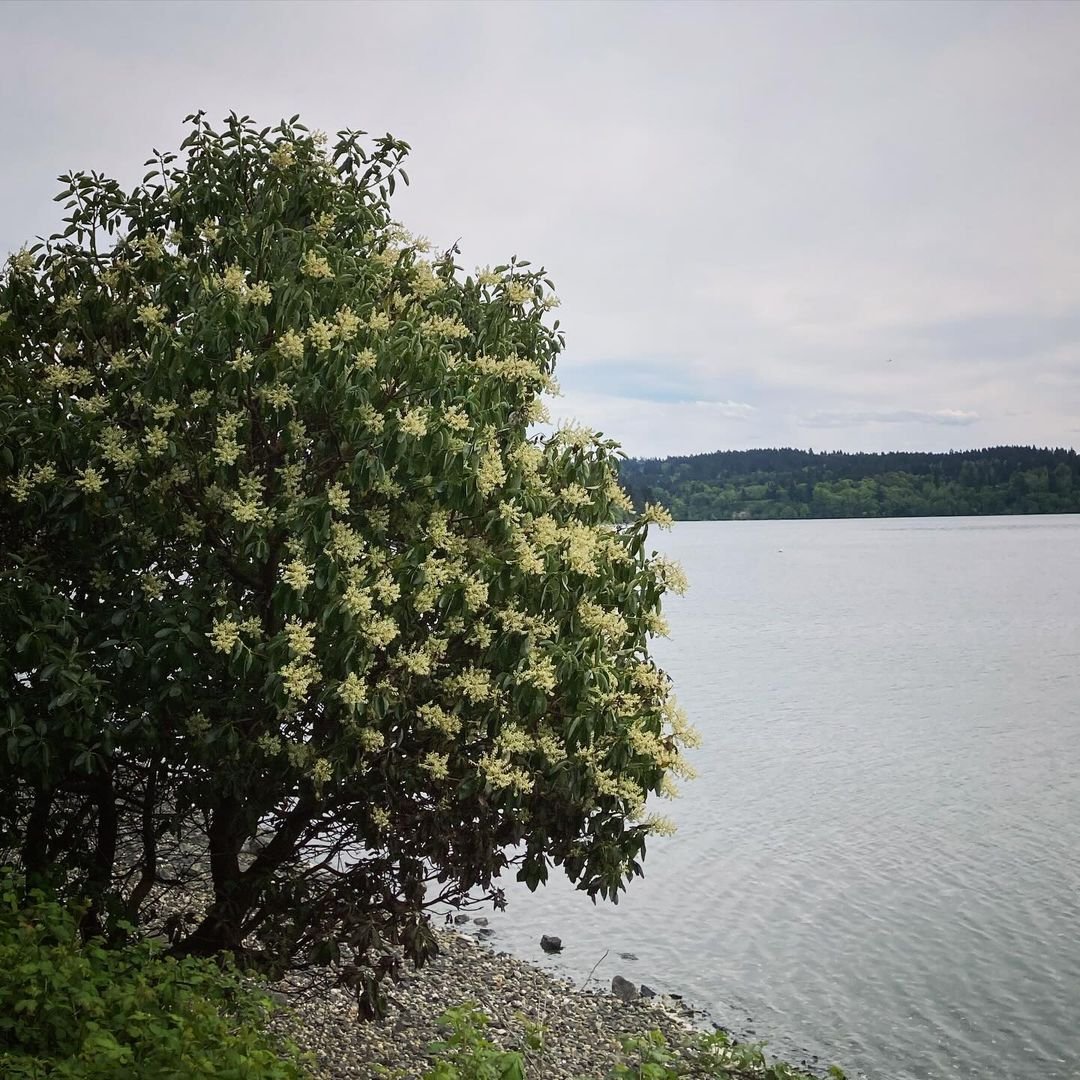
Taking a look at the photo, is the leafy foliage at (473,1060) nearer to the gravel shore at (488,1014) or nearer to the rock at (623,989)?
the gravel shore at (488,1014)

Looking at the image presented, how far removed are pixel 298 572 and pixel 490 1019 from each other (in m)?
6.81

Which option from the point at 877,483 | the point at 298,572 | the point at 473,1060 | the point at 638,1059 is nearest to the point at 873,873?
the point at 638,1059

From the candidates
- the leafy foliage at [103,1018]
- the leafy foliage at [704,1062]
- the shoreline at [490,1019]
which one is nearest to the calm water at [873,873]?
the shoreline at [490,1019]

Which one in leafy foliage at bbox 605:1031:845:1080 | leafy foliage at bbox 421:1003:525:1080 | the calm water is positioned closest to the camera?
leafy foliage at bbox 421:1003:525:1080

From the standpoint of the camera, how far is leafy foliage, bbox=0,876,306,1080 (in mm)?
5184

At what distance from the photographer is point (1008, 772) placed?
83.2 feet

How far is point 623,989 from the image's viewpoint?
43.6 ft

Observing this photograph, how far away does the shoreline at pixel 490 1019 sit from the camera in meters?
9.97

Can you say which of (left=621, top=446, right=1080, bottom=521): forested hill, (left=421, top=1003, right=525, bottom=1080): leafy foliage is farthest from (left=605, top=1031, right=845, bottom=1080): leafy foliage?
(left=621, top=446, right=1080, bottom=521): forested hill

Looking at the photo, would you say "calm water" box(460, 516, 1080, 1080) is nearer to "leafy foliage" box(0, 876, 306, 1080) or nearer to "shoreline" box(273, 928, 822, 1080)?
"shoreline" box(273, 928, 822, 1080)

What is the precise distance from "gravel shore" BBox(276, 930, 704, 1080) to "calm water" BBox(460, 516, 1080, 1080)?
101cm

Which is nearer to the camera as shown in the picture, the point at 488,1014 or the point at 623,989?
the point at 488,1014

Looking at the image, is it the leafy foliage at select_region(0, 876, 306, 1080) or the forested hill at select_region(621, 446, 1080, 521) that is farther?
the forested hill at select_region(621, 446, 1080, 521)

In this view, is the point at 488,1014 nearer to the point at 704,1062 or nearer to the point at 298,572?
the point at 704,1062
